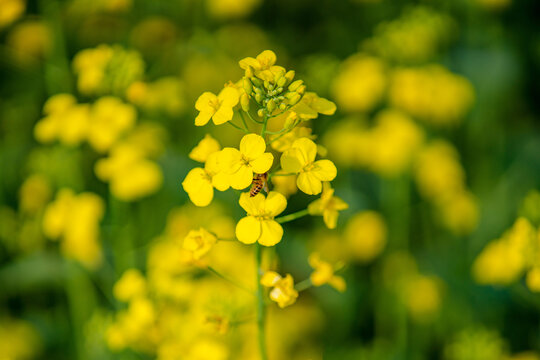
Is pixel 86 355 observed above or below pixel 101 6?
below

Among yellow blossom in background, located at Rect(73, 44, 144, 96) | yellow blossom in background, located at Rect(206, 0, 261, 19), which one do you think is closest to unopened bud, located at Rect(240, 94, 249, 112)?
yellow blossom in background, located at Rect(73, 44, 144, 96)

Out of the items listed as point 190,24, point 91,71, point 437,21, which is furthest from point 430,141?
point 91,71

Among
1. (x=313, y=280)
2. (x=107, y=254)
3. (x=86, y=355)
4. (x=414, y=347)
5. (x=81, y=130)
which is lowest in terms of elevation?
(x=414, y=347)

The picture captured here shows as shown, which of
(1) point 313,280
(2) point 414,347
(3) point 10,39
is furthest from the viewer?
(3) point 10,39

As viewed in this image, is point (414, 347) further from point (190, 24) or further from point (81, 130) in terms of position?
point (190, 24)

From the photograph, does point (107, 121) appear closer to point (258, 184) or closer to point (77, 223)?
point (77, 223)

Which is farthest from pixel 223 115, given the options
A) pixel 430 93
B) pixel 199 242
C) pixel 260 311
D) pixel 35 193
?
pixel 430 93
